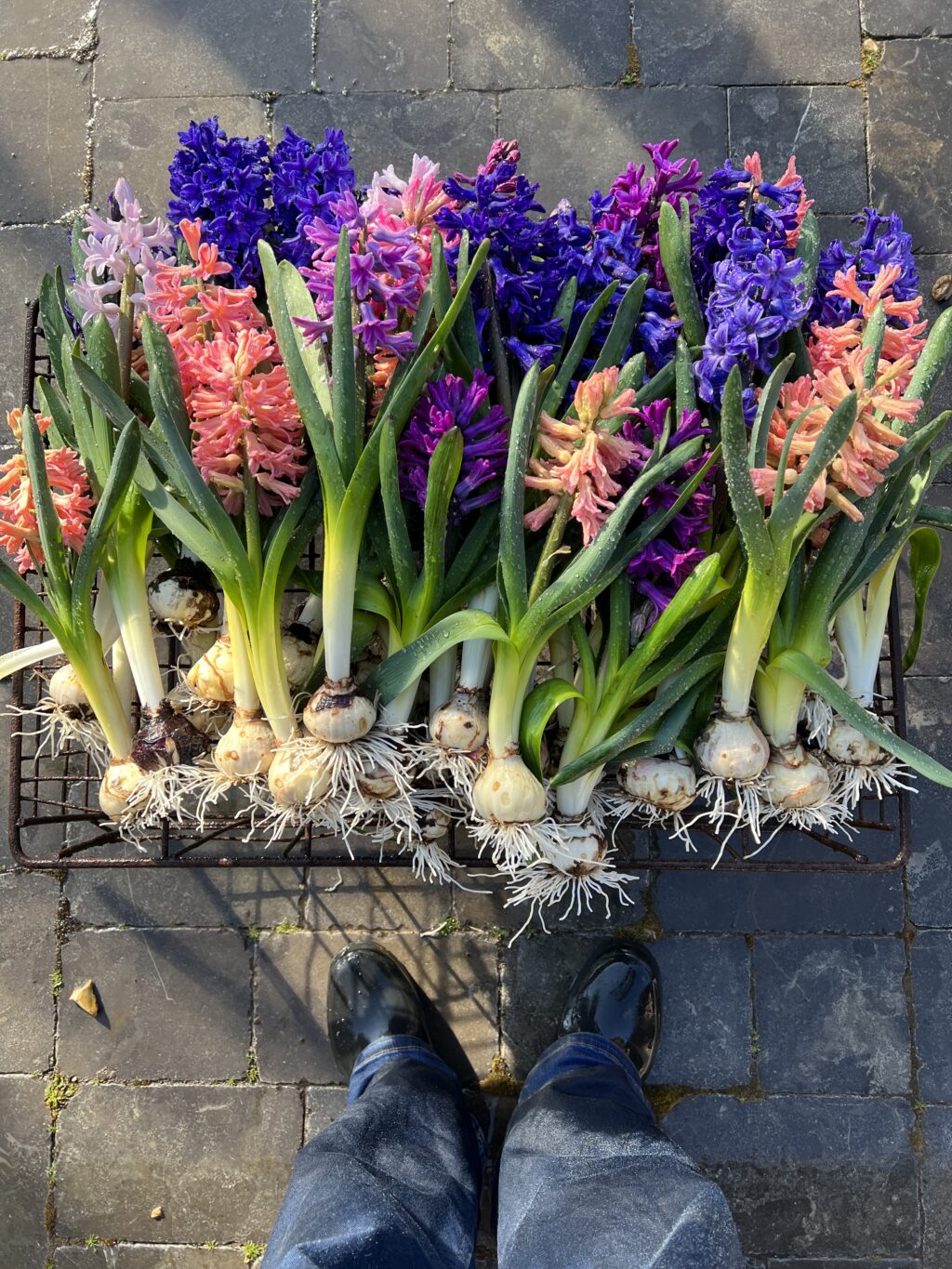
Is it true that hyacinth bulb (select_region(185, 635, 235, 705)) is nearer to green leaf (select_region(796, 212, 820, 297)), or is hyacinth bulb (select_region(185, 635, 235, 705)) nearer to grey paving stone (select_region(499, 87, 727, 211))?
green leaf (select_region(796, 212, 820, 297))

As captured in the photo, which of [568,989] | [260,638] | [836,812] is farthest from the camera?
[568,989]

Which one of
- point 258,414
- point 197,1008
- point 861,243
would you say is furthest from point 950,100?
point 197,1008

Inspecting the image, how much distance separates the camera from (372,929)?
2.08m

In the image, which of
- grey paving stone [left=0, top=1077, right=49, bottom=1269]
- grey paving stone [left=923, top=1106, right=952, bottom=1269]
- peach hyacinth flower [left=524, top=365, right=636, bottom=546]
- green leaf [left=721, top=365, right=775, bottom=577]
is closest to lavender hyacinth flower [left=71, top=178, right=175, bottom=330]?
peach hyacinth flower [left=524, top=365, right=636, bottom=546]

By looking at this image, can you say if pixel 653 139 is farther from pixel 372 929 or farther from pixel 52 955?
pixel 52 955

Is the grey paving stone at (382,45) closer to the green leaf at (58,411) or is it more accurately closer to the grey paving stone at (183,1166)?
the green leaf at (58,411)

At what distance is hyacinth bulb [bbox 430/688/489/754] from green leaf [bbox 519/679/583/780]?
64mm

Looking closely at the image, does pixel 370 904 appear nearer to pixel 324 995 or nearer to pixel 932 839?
pixel 324 995

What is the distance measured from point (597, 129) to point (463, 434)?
1.18 m

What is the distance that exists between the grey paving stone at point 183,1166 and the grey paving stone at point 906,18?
2.70m

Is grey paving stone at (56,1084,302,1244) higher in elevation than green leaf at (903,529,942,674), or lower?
lower

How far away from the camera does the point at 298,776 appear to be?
1.45 meters

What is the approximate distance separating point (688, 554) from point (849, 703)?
32 cm

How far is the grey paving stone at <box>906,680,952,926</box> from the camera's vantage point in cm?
205
